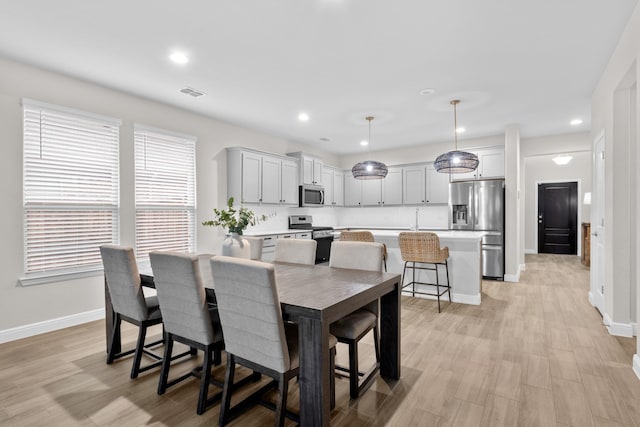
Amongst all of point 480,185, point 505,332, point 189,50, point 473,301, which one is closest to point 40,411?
point 189,50

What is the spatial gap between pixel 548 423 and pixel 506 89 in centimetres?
344

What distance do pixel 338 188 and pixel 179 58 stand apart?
16.5 feet

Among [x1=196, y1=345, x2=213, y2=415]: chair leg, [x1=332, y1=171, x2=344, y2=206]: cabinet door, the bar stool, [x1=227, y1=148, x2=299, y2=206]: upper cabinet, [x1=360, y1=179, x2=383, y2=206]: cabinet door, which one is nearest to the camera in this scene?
[x1=196, y1=345, x2=213, y2=415]: chair leg

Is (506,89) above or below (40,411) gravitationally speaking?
above

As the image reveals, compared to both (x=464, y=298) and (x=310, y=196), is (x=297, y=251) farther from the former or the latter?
(x=310, y=196)

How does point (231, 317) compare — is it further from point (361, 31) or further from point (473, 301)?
point (473, 301)

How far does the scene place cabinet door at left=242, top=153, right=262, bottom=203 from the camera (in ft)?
17.2

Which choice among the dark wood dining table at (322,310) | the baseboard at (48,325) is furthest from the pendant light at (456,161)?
the baseboard at (48,325)

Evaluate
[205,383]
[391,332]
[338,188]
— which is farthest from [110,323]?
[338,188]

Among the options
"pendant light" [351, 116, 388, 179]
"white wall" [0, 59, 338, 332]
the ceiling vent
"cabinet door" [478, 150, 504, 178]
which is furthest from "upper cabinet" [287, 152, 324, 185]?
"cabinet door" [478, 150, 504, 178]

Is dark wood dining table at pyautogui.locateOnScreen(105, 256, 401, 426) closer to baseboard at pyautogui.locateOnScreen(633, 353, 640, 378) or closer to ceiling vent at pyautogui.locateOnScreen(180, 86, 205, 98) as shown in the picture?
baseboard at pyautogui.locateOnScreen(633, 353, 640, 378)

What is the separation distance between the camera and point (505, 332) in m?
3.35

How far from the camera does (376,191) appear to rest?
24.8 feet

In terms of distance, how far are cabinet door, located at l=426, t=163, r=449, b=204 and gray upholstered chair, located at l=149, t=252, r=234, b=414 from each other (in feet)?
18.1
